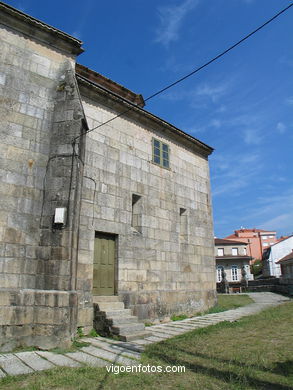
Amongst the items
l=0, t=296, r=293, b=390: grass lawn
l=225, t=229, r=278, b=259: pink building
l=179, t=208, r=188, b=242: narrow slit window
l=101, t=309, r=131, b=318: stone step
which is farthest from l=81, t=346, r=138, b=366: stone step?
l=225, t=229, r=278, b=259: pink building

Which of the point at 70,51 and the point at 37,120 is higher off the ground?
Result: the point at 70,51

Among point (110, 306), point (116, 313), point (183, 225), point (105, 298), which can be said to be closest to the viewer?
point (116, 313)

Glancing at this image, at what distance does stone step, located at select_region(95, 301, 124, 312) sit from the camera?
768 cm

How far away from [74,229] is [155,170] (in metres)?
4.65

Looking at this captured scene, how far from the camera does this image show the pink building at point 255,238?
65.1 meters

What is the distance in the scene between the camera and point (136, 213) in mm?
9766

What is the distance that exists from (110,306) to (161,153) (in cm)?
559

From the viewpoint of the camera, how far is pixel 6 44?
7.20 meters

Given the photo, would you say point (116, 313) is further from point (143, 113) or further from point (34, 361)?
point (143, 113)

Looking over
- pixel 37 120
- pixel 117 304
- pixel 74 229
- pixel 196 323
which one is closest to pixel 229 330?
pixel 196 323

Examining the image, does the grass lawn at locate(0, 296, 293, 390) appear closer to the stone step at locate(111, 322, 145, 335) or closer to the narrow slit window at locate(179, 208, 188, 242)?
the stone step at locate(111, 322, 145, 335)

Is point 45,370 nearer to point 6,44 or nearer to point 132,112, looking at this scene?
point 6,44

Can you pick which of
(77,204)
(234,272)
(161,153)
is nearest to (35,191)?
(77,204)

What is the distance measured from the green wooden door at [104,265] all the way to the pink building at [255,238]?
197ft
